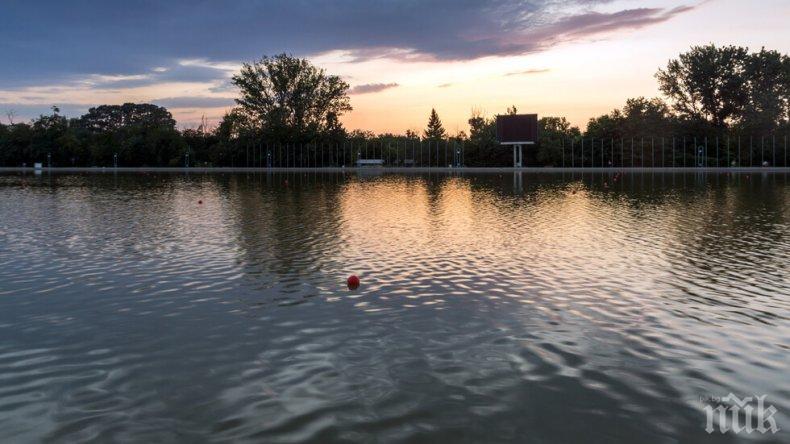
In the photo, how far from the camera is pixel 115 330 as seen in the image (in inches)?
388

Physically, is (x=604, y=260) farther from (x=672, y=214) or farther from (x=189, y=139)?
(x=189, y=139)

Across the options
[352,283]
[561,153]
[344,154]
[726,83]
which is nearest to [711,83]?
[726,83]

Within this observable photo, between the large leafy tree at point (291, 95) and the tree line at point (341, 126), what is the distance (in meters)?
0.19

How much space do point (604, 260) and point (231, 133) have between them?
11273 centimetres

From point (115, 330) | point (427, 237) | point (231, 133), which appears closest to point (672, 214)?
point (427, 237)

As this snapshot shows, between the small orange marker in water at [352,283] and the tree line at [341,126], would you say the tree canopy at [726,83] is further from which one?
the small orange marker in water at [352,283]

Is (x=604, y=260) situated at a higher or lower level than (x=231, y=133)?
lower

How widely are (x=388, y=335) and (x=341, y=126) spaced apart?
4176 inches

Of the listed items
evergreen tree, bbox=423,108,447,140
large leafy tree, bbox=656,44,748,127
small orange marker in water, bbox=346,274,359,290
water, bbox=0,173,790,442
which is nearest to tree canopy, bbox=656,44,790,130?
large leafy tree, bbox=656,44,748,127

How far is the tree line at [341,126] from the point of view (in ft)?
313

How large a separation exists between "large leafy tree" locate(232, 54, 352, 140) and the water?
9480 cm

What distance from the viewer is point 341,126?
113m

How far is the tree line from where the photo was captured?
313ft

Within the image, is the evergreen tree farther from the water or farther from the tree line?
the water
